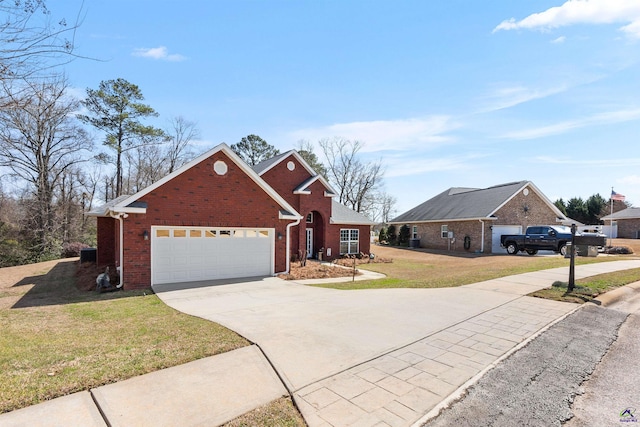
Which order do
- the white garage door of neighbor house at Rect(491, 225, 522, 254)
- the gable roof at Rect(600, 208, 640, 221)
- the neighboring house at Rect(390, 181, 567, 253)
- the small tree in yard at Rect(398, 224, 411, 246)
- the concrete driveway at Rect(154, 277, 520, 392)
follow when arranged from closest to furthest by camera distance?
1. the concrete driveway at Rect(154, 277, 520, 392)
2. the white garage door of neighbor house at Rect(491, 225, 522, 254)
3. the neighboring house at Rect(390, 181, 567, 253)
4. the small tree in yard at Rect(398, 224, 411, 246)
5. the gable roof at Rect(600, 208, 640, 221)

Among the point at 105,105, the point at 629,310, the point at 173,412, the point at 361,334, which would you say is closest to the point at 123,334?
the point at 173,412

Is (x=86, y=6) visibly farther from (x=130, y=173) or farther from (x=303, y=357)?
(x=130, y=173)

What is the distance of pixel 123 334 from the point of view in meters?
5.94

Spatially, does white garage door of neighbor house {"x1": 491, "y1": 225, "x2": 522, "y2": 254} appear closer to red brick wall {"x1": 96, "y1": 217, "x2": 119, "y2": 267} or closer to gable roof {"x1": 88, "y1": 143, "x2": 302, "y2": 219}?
gable roof {"x1": 88, "y1": 143, "x2": 302, "y2": 219}

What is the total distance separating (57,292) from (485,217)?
2617 centimetres

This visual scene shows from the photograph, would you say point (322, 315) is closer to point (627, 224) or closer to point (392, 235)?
point (392, 235)

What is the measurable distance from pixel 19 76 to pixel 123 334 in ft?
13.9

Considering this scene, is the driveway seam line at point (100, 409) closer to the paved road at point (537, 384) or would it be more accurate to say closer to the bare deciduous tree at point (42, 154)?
the paved road at point (537, 384)

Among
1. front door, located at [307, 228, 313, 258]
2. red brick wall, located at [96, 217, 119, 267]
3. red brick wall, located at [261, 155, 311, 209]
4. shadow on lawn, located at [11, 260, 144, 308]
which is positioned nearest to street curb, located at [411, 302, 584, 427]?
shadow on lawn, located at [11, 260, 144, 308]

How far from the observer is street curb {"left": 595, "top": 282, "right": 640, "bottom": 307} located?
28.7 ft

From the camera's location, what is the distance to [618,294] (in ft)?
30.9

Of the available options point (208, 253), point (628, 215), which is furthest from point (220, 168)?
point (628, 215)

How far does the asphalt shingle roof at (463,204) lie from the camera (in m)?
27.0

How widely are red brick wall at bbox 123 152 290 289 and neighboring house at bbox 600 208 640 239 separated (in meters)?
45.7
